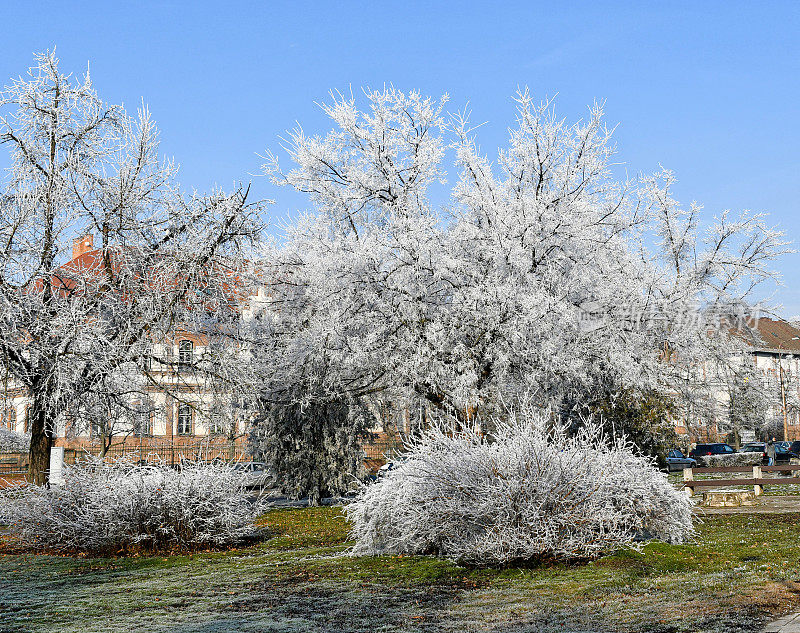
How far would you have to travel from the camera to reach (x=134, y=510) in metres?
11.9

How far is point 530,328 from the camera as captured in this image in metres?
15.6

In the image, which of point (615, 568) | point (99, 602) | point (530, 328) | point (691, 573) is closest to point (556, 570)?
point (615, 568)

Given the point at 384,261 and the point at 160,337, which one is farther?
the point at 384,261

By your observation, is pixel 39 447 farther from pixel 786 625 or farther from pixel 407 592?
pixel 786 625

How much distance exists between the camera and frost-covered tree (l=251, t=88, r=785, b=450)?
16016mm

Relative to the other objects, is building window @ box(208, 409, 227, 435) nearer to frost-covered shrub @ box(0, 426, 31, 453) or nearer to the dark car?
frost-covered shrub @ box(0, 426, 31, 453)

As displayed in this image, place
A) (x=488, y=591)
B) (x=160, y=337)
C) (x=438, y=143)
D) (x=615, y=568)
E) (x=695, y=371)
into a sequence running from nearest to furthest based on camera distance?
(x=488, y=591) → (x=615, y=568) → (x=160, y=337) → (x=438, y=143) → (x=695, y=371)

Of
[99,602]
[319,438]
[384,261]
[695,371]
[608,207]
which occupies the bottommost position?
[99,602]

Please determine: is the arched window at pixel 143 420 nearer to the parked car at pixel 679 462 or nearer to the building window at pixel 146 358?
the building window at pixel 146 358

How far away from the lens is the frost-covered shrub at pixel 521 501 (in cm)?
884

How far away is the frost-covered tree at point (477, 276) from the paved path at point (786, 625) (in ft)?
30.9

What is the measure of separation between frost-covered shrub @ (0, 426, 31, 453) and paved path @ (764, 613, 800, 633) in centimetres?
3488

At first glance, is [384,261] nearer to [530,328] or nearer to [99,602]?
[530,328]

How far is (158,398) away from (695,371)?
1409 centimetres
